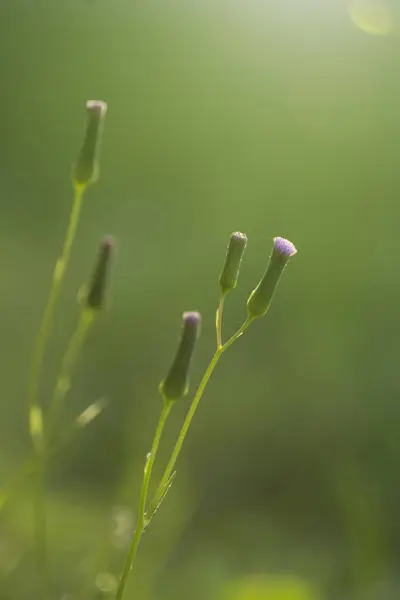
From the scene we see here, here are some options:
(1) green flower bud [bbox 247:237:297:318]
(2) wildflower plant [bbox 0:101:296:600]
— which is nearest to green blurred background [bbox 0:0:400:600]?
(2) wildflower plant [bbox 0:101:296:600]

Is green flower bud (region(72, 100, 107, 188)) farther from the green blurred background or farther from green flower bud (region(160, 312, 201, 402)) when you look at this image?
the green blurred background

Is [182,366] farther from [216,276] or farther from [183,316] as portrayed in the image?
[216,276]

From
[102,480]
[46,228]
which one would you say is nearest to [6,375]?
[102,480]

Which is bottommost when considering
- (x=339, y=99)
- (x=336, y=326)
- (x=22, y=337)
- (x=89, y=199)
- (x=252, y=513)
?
(x=252, y=513)

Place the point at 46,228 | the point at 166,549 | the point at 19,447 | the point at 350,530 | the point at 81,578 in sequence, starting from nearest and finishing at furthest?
1. the point at 81,578
2. the point at 166,549
3. the point at 350,530
4. the point at 19,447
5. the point at 46,228

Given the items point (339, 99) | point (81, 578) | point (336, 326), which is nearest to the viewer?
point (81, 578)

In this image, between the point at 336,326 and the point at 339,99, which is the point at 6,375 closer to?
the point at 336,326
